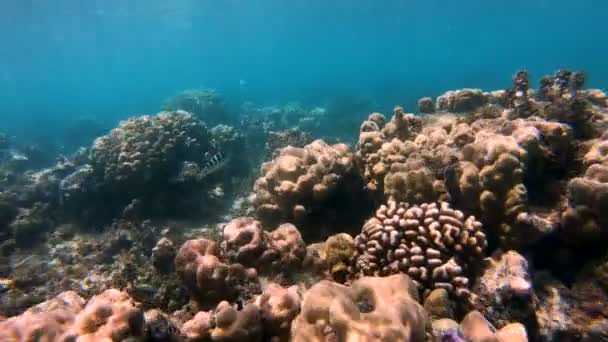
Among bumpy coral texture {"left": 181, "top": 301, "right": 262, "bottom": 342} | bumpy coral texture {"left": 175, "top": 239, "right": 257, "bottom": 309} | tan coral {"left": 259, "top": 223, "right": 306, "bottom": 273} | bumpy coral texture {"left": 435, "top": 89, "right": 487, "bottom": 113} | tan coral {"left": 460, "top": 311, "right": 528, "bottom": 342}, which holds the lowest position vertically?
tan coral {"left": 460, "top": 311, "right": 528, "bottom": 342}

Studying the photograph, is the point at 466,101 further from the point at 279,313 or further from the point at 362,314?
the point at 279,313

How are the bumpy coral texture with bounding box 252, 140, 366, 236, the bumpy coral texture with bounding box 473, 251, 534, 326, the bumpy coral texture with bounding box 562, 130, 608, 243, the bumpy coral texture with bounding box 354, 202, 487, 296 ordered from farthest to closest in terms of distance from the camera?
1. the bumpy coral texture with bounding box 252, 140, 366, 236
2. the bumpy coral texture with bounding box 562, 130, 608, 243
3. the bumpy coral texture with bounding box 354, 202, 487, 296
4. the bumpy coral texture with bounding box 473, 251, 534, 326

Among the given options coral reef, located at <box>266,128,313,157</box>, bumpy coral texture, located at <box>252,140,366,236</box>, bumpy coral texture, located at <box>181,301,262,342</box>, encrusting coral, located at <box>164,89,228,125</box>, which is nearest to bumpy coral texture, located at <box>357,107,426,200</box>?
bumpy coral texture, located at <box>252,140,366,236</box>

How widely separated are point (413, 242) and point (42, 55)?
110 meters

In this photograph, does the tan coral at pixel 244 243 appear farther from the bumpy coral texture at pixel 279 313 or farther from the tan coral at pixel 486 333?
the tan coral at pixel 486 333

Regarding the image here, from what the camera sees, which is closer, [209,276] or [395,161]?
[209,276]

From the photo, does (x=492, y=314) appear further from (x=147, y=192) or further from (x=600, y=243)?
(x=147, y=192)

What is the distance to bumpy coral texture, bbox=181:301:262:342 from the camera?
146 inches

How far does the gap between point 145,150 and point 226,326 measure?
9.80 m

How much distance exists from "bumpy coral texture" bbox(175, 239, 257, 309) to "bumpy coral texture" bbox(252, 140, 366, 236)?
2.23 m

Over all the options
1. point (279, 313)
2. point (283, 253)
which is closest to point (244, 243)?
point (283, 253)

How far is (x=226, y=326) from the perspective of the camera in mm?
3730

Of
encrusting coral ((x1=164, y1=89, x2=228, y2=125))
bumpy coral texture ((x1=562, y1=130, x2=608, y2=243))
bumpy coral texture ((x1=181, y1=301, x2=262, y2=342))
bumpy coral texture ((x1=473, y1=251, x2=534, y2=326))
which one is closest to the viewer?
bumpy coral texture ((x1=181, y1=301, x2=262, y2=342))

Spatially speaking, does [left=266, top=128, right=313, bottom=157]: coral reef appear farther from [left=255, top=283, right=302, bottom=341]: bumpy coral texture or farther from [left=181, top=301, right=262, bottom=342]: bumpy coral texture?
[left=181, top=301, right=262, bottom=342]: bumpy coral texture
